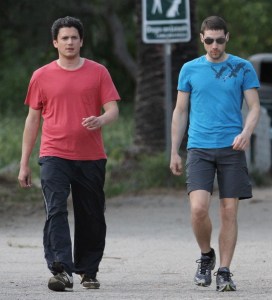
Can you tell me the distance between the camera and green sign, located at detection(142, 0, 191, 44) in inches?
655

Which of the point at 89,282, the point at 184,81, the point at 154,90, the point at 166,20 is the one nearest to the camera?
the point at 184,81

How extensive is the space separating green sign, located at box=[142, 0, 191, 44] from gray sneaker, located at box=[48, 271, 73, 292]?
26.1ft

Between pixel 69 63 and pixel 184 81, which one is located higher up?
pixel 69 63

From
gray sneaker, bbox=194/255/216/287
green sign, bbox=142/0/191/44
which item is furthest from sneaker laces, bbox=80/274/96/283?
green sign, bbox=142/0/191/44

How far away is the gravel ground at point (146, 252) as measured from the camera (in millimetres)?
9062

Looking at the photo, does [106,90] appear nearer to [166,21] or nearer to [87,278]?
[87,278]

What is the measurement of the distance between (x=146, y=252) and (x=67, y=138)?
285 centimetres

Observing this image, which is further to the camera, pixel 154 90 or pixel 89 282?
pixel 154 90

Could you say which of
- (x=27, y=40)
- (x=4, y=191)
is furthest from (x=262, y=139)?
(x=27, y=40)

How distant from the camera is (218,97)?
29.9 ft

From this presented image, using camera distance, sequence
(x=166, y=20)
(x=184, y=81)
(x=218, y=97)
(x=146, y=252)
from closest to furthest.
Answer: (x=218, y=97), (x=184, y=81), (x=146, y=252), (x=166, y=20)

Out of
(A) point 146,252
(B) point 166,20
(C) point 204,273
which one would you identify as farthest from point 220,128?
(B) point 166,20

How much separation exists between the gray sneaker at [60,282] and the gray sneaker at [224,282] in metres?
1.02

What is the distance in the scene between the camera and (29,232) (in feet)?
44.1
